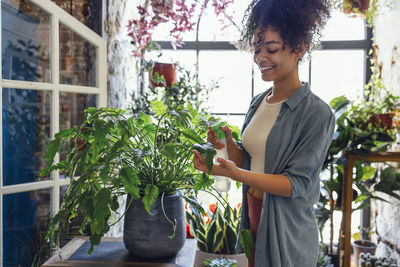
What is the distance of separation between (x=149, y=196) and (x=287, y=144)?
0.48m

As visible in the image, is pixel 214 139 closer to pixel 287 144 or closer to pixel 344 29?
pixel 287 144

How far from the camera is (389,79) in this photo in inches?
118

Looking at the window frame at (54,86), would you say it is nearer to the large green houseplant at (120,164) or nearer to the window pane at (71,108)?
the window pane at (71,108)

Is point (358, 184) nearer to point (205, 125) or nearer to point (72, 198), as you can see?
point (205, 125)

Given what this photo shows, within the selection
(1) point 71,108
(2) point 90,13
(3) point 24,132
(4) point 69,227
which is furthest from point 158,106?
(2) point 90,13

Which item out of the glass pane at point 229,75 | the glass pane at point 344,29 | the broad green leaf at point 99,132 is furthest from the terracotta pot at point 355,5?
the broad green leaf at point 99,132

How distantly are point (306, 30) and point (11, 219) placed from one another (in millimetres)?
1501

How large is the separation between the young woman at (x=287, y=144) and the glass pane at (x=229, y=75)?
230cm

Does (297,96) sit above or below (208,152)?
above

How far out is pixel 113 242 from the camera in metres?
1.63

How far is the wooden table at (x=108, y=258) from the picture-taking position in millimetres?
1375

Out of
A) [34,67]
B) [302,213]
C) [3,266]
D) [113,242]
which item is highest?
[34,67]

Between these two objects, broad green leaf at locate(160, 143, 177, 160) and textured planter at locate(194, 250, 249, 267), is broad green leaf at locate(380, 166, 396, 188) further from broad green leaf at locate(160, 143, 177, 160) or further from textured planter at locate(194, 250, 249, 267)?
broad green leaf at locate(160, 143, 177, 160)

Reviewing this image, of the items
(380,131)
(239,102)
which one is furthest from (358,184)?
(239,102)
